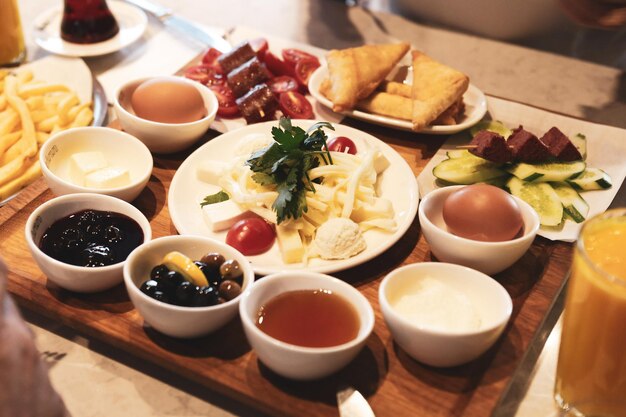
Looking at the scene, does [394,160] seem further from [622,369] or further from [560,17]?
[560,17]

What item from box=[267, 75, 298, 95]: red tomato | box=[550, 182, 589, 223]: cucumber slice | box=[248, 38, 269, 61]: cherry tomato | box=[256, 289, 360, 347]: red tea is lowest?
box=[267, 75, 298, 95]: red tomato

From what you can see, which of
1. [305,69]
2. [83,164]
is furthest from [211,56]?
[83,164]

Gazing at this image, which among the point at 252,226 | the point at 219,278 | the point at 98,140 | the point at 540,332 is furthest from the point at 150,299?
the point at 540,332

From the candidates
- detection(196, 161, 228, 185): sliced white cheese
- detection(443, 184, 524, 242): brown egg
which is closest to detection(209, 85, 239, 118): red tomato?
detection(196, 161, 228, 185): sliced white cheese

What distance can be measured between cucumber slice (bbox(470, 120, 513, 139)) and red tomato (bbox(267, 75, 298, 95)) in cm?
74

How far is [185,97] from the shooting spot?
2488mm

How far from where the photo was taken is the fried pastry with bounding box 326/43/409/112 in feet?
8.47

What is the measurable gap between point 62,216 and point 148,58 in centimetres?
135

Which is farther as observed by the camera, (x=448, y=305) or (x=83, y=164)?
(x=83, y=164)

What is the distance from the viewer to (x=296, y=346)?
61.3 inches

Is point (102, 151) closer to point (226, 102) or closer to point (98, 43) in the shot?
point (226, 102)

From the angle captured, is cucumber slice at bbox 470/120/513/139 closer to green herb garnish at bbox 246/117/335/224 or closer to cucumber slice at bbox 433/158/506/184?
cucumber slice at bbox 433/158/506/184

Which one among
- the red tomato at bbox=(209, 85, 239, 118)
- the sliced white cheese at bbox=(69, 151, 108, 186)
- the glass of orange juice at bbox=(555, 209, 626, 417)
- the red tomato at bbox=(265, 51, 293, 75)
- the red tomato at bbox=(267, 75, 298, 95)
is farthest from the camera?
the red tomato at bbox=(265, 51, 293, 75)

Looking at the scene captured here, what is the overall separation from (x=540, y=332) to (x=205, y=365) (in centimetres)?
93
